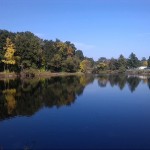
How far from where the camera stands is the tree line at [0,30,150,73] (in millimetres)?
77188

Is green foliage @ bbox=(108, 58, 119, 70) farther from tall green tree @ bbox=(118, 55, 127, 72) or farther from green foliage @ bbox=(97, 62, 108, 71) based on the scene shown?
green foliage @ bbox=(97, 62, 108, 71)

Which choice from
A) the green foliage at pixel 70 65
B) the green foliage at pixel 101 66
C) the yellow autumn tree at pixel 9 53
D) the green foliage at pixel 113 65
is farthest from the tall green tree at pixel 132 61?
the yellow autumn tree at pixel 9 53

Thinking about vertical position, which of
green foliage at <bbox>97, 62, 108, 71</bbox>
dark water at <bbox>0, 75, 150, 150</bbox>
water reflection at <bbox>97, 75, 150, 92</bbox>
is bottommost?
dark water at <bbox>0, 75, 150, 150</bbox>

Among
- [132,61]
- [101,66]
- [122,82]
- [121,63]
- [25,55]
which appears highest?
[25,55]

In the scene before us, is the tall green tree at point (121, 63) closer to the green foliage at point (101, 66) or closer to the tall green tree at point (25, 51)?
the green foliage at point (101, 66)

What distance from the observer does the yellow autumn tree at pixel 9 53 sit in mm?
74312

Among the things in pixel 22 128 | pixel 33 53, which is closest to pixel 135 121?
pixel 22 128

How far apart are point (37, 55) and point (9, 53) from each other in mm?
12000

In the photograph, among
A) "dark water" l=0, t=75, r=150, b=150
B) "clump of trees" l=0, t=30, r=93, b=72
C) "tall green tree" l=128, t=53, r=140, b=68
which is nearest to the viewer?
"dark water" l=0, t=75, r=150, b=150

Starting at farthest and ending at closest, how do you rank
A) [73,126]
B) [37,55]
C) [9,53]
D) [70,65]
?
[70,65], [37,55], [9,53], [73,126]

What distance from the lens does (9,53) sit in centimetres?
7469

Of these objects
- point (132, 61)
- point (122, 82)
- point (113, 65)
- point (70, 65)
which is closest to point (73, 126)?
point (122, 82)

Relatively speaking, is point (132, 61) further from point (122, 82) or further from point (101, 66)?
point (122, 82)

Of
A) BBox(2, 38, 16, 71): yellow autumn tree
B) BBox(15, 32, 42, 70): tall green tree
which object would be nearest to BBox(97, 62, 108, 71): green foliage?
BBox(15, 32, 42, 70): tall green tree
